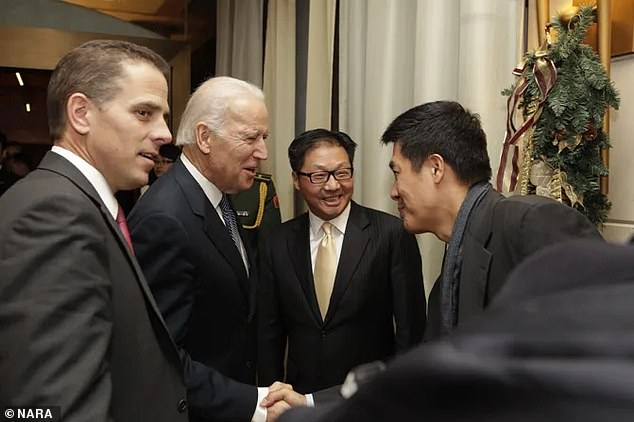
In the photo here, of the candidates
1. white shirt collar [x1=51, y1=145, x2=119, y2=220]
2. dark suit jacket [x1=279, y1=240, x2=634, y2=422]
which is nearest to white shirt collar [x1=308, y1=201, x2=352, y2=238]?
white shirt collar [x1=51, y1=145, x2=119, y2=220]

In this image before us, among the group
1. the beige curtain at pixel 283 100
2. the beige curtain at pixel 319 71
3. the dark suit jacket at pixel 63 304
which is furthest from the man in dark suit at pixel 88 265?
the beige curtain at pixel 283 100

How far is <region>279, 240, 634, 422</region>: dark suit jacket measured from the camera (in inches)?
10.0

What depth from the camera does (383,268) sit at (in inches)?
80.4

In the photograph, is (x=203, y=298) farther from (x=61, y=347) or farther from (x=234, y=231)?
(x=61, y=347)

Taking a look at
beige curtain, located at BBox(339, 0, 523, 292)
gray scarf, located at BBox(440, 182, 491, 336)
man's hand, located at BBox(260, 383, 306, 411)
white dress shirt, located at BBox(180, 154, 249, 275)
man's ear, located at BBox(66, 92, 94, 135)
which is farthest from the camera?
beige curtain, located at BBox(339, 0, 523, 292)

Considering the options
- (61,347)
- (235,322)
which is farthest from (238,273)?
(61,347)

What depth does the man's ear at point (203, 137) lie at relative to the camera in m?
1.74

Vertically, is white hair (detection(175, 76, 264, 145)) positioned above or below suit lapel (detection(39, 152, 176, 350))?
above

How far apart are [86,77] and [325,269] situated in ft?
3.57

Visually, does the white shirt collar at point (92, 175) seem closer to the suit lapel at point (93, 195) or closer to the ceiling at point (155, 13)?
the suit lapel at point (93, 195)

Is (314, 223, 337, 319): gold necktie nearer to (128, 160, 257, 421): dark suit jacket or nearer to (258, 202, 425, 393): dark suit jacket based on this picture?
(258, 202, 425, 393): dark suit jacket

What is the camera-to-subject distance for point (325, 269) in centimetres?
207

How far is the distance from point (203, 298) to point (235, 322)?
13cm

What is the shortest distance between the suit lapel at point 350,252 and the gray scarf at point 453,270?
22.6 inches
